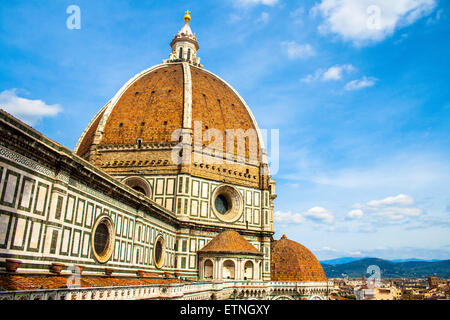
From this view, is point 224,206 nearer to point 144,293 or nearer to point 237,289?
point 237,289

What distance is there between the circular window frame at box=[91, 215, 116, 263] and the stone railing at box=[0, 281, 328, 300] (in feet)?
16.8

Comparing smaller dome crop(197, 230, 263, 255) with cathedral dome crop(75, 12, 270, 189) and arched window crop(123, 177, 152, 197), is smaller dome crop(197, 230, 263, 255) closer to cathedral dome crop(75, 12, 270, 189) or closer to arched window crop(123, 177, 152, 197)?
cathedral dome crop(75, 12, 270, 189)

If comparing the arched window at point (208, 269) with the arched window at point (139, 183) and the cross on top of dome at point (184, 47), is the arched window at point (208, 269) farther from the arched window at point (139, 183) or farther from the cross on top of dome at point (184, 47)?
the cross on top of dome at point (184, 47)

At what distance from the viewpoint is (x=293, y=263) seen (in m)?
46.3

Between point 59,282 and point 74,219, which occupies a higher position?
point 74,219

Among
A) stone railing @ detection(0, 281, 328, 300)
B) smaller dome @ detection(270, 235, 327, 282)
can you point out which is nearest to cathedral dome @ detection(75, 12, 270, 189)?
smaller dome @ detection(270, 235, 327, 282)

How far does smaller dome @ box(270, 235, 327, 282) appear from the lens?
45.4m

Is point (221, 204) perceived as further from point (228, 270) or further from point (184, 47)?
point (184, 47)

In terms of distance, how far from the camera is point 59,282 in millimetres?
15453

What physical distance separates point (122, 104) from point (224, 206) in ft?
56.0

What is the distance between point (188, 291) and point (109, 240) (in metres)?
5.74

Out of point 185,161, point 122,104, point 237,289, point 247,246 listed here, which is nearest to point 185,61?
point 122,104

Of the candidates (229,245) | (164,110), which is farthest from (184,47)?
(229,245)

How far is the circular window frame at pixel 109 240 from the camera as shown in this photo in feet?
68.3
